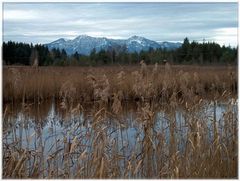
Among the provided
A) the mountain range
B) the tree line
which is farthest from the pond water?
the tree line

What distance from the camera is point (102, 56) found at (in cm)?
2216

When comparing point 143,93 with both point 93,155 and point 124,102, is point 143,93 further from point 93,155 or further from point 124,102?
point 124,102

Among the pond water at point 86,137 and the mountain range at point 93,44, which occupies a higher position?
the mountain range at point 93,44

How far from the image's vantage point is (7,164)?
9.39ft

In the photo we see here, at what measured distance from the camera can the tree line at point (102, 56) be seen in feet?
43.9

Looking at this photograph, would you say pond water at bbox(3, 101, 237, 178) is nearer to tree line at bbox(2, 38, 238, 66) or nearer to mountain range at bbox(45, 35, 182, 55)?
mountain range at bbox(45, 35, 182, 55)

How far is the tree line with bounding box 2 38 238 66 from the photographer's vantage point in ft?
43.9

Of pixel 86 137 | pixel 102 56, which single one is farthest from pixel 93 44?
pixel 102 56

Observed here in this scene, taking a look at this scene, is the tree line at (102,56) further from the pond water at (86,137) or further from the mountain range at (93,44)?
the pond water at (86,137)

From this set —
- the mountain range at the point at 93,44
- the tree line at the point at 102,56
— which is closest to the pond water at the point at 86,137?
the mountain range at the point at 93,44

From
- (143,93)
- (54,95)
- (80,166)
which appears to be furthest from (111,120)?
(54,95)

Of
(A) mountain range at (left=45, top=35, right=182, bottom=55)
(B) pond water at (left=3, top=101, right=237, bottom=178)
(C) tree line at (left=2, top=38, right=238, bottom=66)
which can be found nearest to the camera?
(B) pond water at (left=3, top=101, right=237, bottom=178)

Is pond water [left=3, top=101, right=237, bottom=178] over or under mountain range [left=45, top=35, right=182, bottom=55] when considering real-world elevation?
under

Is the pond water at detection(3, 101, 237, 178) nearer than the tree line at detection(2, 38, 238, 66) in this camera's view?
Yes
